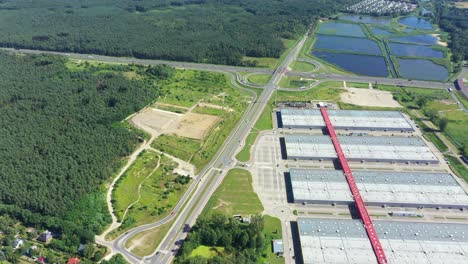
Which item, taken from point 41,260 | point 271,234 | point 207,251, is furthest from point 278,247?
point 41,260

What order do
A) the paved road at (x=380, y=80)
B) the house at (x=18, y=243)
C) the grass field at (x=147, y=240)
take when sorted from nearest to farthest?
1. the house at (x=18, y=243)
2. the grass field at (x=147, y=240)
3. the paved road at (x=380, y=80)

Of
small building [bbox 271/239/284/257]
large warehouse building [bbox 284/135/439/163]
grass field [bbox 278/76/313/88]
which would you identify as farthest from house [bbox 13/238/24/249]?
grass field [bbox 278/76/313/88]

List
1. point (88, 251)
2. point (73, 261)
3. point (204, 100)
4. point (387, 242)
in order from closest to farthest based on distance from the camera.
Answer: point (73, 261) < point (88, 251) < point (387, 242) < point (204, 100)

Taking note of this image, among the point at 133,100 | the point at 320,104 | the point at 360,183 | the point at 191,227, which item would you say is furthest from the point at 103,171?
the point at 320,104

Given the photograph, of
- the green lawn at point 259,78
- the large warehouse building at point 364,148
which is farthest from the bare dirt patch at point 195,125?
the green lawn at point 259,78

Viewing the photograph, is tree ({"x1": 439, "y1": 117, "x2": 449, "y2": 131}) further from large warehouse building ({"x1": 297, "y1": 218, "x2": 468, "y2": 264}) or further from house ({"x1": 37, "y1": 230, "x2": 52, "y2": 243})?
house ({"x1": 37, "y1": 230, "x2": 52, "y2": 243})

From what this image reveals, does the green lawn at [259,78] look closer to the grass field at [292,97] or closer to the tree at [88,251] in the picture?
the grass field at [292,97]

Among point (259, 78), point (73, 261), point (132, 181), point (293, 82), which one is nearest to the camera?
point (73, 261)

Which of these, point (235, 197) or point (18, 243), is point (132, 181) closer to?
point (235, 197)
